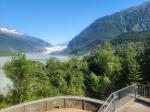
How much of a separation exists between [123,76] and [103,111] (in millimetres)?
63319

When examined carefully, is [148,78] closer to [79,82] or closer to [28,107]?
[79,82]

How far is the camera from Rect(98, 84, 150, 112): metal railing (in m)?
19.7

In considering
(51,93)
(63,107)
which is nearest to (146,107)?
(63,107)

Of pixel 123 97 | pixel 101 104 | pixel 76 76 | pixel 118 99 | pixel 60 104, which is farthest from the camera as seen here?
pixel 76 76

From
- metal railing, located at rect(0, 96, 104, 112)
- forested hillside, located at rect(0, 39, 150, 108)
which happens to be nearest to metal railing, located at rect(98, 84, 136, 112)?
metal railing, located at rect(0, 96, 104, 112)

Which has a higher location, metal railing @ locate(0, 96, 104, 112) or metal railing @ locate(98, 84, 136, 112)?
metal railing @ locate(98, 84, 136, 112)

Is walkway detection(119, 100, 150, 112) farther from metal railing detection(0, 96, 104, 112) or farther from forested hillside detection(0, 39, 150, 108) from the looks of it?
forested hillside detection(0, 39, 150, 108)

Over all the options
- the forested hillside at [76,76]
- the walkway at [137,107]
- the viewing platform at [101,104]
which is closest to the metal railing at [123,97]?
the viewing platform at [101,104]

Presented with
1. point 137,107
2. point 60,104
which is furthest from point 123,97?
point 60,104

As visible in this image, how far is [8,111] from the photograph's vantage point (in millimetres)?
21547

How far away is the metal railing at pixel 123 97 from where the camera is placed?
19731 millimetres

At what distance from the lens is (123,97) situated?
878 inches

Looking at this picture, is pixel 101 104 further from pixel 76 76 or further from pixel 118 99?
pixel 76 76

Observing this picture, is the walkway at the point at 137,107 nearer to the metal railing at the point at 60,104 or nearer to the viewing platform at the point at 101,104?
the viewing platform at the point at 101,104
